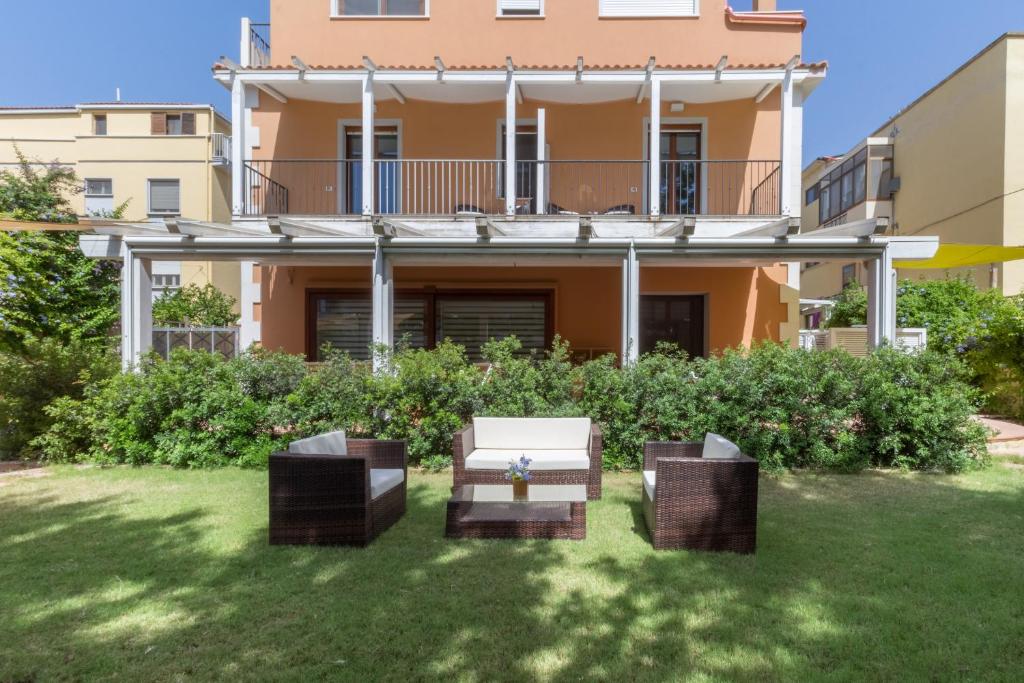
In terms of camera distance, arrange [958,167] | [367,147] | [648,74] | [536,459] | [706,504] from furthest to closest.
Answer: [958,167] < [367,147] < [648,74] < [536,459] < [706,504]

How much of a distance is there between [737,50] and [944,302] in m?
6.62

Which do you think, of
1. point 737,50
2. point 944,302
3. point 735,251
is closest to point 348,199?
point 735,251

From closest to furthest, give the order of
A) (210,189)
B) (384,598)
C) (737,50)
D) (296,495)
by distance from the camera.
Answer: (384,598) → (296,495) → (737,50) → (210,189)

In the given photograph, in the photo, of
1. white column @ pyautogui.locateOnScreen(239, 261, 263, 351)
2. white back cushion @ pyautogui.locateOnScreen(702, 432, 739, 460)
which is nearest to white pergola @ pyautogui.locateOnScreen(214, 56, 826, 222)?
white column @ pyautogui.locateOnScreen(239, 261, 263, 351)

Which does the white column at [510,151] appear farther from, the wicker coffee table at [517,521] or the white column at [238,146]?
the wicker coffee table at [517,521]

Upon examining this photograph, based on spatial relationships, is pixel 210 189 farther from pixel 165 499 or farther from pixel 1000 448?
pixel 1000 448

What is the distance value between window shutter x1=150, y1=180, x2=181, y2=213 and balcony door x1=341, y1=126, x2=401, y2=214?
38.9 ft

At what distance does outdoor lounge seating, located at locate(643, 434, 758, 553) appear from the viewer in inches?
159

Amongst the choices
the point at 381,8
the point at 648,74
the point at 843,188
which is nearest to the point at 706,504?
the point at 648,74

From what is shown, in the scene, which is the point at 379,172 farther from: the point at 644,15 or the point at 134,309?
the point at 644,15

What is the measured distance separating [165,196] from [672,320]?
58.7ft

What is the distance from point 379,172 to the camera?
37.7ft

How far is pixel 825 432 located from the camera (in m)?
6.50

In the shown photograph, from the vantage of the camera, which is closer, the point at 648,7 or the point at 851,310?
the point at 648,7
